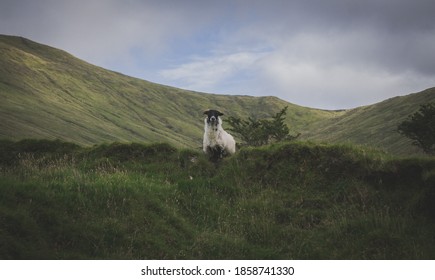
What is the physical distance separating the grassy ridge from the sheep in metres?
1.10

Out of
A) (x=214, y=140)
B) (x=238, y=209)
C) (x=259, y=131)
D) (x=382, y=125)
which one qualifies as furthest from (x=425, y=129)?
(x=382, y=125)

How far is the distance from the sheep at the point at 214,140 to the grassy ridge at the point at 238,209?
3.61 feet

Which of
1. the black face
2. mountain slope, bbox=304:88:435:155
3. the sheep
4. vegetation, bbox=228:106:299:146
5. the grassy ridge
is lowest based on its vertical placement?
the grassy ridge

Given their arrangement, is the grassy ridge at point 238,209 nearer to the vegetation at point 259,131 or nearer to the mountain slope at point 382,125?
the vegetation at point 259,131

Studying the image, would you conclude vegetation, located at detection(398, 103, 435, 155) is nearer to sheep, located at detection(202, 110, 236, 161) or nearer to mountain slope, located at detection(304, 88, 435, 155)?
sheep, located at detection(202, 110, 236, 161)

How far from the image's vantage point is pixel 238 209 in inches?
494

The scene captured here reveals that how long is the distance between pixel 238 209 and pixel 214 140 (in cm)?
539

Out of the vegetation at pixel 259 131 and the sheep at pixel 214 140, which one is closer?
Result: the sheep at pixel 214 140

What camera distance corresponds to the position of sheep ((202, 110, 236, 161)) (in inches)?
685

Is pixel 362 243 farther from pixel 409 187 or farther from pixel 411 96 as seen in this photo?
pixel 411 96

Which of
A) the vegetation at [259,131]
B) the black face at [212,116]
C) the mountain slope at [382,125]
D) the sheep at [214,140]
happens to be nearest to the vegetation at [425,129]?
the vegetation at [259,131]

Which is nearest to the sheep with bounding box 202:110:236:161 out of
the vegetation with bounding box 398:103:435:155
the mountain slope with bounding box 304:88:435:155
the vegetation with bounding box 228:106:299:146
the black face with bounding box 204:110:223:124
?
the black face with bounding box 204:110:223:124

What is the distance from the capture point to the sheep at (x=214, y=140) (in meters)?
17.4

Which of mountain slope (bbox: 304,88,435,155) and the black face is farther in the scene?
mountain slope (bbox: 304,88,435,155)
